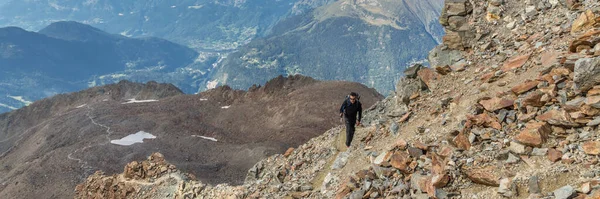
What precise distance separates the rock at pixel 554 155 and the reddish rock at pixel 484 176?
1.32 metres

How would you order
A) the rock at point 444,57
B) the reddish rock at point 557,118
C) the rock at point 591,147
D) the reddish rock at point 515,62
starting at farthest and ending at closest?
the rock at point 444,57, the reddish rock at point 515,62, the reddish rock at point 557,118, the rock at point 591,147

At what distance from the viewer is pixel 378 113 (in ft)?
73.6

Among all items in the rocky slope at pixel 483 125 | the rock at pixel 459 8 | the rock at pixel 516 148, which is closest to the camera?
the rocky slope at pixel 483 125

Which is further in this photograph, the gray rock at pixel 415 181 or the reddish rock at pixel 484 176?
the gray rock at pixel 415 181

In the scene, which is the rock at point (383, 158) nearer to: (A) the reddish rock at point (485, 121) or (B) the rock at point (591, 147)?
(A) the reddish rock at point (485, 121)

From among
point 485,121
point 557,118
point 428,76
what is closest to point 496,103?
point 485,121

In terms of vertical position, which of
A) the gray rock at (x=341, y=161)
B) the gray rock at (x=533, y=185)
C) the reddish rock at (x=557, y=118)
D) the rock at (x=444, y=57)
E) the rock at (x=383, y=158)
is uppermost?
the rock at (x=444, y=57)

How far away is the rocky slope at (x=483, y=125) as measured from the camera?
1134 centimetres

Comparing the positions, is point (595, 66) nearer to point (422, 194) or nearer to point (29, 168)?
point (422, 194)

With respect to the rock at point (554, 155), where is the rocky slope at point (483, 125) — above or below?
above

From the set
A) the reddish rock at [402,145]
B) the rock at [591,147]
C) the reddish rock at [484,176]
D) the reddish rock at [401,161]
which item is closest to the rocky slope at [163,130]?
the reddish rock at [402,145]

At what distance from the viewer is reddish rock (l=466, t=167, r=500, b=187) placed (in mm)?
11505

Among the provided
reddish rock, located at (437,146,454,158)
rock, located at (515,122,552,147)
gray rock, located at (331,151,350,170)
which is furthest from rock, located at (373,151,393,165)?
rock, located at (515,122,552,147)

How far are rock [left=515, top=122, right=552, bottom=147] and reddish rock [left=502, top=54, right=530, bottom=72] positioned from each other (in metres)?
3.88
